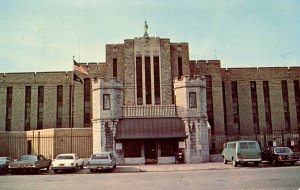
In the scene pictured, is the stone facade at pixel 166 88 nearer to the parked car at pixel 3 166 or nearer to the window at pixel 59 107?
the window at pixel 59 107

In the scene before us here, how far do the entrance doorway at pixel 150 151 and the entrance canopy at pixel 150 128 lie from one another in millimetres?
1067

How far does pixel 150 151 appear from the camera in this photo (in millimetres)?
31000

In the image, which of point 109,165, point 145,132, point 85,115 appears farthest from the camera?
point 85,115

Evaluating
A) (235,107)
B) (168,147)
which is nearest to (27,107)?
(168,147)

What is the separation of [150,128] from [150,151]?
2192 mm

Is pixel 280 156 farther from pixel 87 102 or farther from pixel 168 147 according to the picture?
pixel 87 102

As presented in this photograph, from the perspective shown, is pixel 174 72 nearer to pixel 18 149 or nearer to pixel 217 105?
pixel 217 105

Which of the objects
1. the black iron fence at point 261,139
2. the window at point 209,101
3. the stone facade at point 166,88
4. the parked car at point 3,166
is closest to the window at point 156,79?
the stone facade at point 166,88

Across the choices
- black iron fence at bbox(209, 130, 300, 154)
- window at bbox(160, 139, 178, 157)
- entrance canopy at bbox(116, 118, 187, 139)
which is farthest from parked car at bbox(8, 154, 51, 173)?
black iron fence at bbox(209, 130, 300, 154)

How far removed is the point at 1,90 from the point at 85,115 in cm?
1248

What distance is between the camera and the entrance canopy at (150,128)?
30.2 meters

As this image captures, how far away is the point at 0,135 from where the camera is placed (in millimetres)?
39875

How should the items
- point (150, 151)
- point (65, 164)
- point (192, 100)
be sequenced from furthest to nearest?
point (192, 100) < point (150, 151) < point (65, 164)

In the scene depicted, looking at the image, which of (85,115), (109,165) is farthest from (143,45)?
(109,165)
